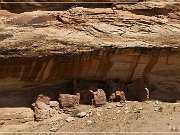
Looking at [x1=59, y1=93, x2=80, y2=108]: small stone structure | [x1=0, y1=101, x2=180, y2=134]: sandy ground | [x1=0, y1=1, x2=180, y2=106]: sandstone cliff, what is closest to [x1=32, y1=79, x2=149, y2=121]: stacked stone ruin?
[x1=59, y1=93, x2=80, y2=108]: small stone structure

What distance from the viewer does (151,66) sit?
605 inches

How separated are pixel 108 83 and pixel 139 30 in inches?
83.3

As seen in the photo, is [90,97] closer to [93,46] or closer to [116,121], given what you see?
[116,121]

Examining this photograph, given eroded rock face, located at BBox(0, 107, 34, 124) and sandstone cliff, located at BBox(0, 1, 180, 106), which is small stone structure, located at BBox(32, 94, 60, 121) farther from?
sandstone cliff, located at BBox(0, 1, 180, 106)

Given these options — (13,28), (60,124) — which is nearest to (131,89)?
(60,124)

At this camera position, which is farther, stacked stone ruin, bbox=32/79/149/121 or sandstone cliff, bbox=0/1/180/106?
stacked stone ruin, bbox=32/79/149/121

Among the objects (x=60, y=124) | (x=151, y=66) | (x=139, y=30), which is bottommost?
(x=60, y=124)

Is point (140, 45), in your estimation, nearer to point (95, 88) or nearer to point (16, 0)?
point (95, 88)

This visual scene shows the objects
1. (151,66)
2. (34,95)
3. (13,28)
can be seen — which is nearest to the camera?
(13,28)

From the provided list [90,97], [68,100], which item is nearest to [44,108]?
[68,100]

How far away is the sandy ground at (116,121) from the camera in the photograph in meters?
13.1

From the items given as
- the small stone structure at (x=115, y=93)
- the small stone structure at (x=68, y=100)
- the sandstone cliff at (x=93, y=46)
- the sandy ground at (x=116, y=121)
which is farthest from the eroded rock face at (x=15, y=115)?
the small stone structure at (x=115, y=93)

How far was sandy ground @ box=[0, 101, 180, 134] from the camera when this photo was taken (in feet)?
42.9

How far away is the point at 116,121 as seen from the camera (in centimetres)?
1355
